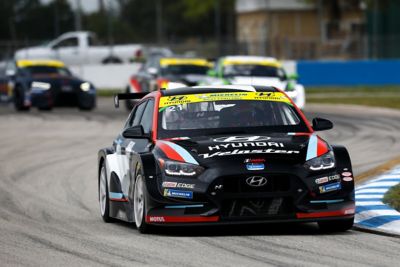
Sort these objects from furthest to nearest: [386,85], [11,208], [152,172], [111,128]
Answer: [386,85] < [111,128] < [11,208] < [152,172]

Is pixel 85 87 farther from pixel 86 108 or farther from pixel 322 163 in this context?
pixel 322 163

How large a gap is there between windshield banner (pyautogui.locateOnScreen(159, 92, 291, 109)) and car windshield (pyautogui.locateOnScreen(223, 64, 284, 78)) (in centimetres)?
1788

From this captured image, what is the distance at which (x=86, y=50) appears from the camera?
55.8 m

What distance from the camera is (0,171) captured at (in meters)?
17.9

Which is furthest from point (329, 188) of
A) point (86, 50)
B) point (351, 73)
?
point (86, 50)

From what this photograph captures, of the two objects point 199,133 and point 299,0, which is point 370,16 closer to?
point 299,0

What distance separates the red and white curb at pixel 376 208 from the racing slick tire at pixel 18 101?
1923cm

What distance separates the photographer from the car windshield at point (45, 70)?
33.3 m

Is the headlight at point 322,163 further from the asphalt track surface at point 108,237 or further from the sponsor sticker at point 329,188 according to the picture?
the asphalt track surface at point 108,237

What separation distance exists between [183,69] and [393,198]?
20.1 metres

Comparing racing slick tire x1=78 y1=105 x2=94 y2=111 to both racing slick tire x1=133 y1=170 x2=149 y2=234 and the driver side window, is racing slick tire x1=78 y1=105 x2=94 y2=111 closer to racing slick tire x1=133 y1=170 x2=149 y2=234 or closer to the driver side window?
racing slick tire x1=133 y1=170 x2=149 y2=234

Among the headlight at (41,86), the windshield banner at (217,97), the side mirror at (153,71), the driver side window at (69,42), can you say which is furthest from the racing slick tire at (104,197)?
the driver side window at (69,42)

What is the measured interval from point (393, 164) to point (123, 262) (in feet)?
29.2

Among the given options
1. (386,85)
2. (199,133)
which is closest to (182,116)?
(199,133)
